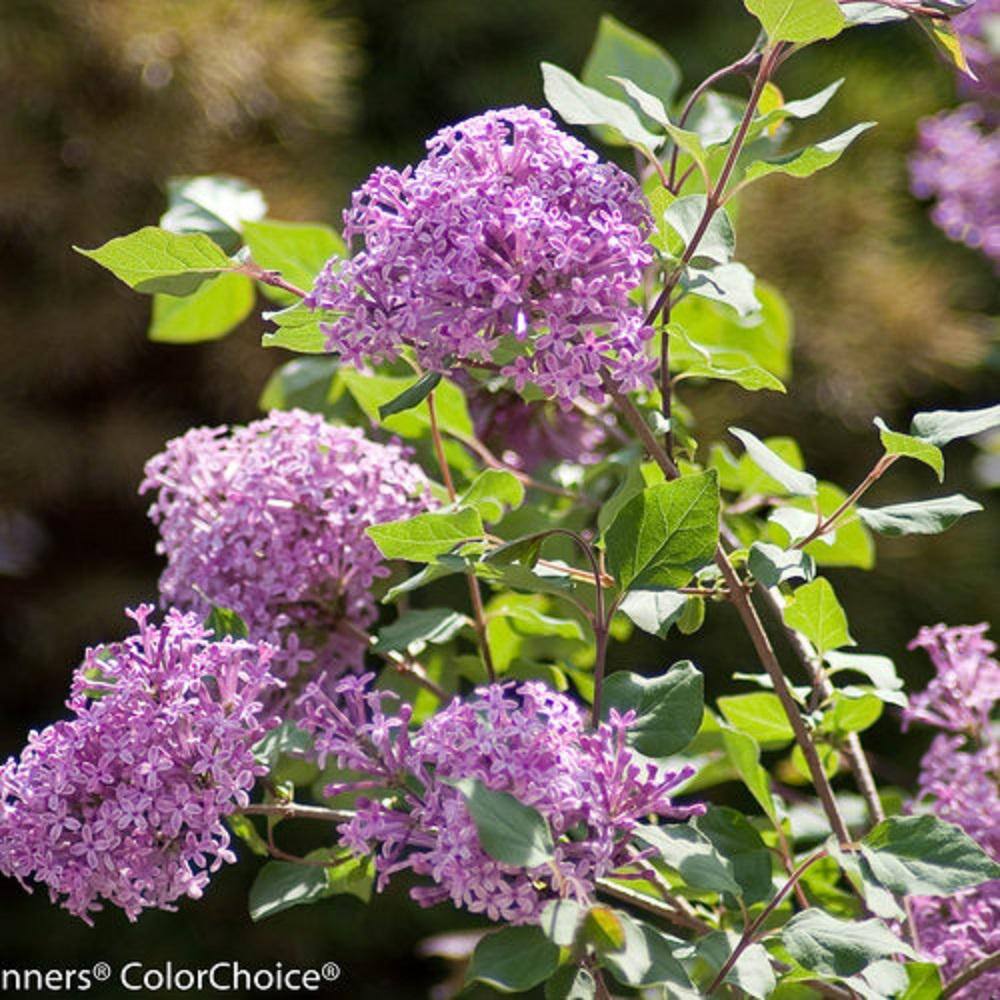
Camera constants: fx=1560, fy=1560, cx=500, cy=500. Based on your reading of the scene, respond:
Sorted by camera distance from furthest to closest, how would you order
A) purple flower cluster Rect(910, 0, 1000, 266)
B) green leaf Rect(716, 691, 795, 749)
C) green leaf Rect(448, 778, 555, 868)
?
purple flower cluster Rect(910, 0, 1000, 266)
green leaf Rect(716, 691, 795, 749)
green leaf Rect(448, 778, 555, 868)

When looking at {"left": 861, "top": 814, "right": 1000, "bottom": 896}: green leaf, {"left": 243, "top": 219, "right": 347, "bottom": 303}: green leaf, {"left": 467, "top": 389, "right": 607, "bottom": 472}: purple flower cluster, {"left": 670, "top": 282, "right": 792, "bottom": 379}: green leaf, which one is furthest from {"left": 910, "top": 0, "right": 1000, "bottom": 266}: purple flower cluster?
{"left": 861, "top": 814, "right": 1000, "bottom": 896}: green leaf

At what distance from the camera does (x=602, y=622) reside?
440mm

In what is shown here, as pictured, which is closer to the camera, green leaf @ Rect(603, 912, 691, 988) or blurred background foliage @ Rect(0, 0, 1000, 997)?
green leaf @ Rect(603, 912, 691, 988)

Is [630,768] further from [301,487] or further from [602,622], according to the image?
[301,487]

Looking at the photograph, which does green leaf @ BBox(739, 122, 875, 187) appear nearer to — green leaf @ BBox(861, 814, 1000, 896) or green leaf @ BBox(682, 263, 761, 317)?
green leaf @ BBox(682, 263, 761, 317)

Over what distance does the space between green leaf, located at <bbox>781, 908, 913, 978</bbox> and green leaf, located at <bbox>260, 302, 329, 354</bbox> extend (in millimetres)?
209

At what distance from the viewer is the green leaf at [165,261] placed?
462 mm

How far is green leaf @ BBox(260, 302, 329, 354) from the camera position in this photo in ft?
1.45

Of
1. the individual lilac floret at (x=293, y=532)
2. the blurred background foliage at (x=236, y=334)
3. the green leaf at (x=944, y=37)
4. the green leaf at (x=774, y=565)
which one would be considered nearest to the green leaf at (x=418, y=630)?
the individual lilac floret at (x=293, y=532)

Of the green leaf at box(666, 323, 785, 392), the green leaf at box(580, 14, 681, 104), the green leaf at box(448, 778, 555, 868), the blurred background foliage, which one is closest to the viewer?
the green leaf at box(448, 778, 555, 868)

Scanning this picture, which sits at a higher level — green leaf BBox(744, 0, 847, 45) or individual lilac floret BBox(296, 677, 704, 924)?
green leaf BBox(744, 0, 847, 45)

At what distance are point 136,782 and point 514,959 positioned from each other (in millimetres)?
109

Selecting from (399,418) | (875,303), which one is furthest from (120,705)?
(875,303)

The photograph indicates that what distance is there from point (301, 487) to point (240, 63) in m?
1.73
